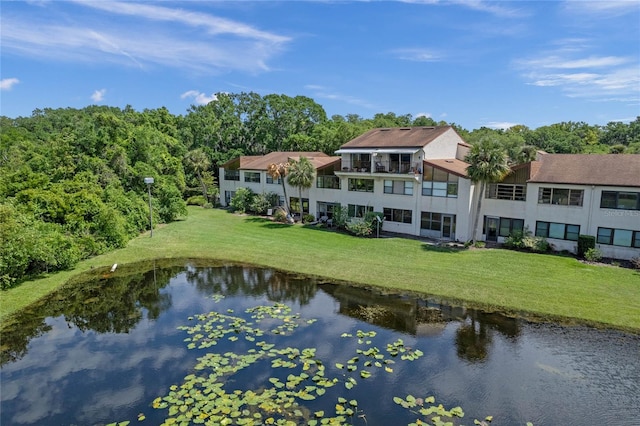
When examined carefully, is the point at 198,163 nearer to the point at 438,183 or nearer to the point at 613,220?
the point at 438,183

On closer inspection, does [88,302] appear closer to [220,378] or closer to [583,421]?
[220,378]

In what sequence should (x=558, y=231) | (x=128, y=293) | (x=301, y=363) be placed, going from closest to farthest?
(x=301, y=363), (x=128, y=293), (x=558, y=231)

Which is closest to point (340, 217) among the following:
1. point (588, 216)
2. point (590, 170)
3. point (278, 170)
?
point (278, 170)

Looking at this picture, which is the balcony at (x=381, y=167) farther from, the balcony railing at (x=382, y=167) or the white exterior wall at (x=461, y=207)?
the white exterior wall at (x=461, y=207)

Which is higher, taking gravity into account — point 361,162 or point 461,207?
point 361,162

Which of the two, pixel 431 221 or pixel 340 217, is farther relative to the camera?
pixel 340 217

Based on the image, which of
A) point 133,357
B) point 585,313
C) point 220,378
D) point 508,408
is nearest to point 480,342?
point 508,408

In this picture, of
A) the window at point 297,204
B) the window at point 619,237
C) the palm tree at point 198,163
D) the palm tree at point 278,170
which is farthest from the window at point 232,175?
the window at point 619,237

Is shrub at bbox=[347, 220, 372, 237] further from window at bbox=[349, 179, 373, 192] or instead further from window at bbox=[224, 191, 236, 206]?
window at bbox=[224, 191, 236, 206]

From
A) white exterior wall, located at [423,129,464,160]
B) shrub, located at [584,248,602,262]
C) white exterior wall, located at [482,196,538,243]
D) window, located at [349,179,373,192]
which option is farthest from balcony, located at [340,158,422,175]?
shrub, located at [584,248,602,262]
